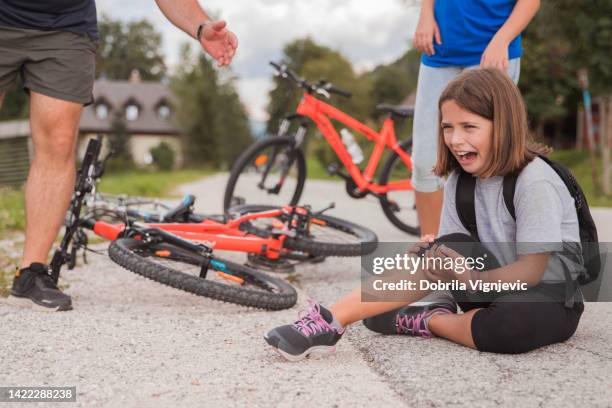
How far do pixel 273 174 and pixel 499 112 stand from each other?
3181 mm

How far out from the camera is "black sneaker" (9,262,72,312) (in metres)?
2.82

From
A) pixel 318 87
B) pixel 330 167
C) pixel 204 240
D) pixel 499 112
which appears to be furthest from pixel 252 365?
pixel 318 87

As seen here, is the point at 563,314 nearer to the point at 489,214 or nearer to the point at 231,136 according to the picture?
the point at 489,214

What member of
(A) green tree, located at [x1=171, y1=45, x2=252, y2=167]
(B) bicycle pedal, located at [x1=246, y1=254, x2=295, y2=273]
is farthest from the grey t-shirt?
(A) green tree, located at [x1=171, y1=45, x2=252, y2=167]

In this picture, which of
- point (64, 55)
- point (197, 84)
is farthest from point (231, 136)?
point (64, 55)

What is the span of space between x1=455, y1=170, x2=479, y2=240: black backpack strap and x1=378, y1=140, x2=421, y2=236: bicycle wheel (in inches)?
116

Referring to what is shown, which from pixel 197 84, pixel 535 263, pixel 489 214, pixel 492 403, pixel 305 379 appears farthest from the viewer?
pixel 197 84

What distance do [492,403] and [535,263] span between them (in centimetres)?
58

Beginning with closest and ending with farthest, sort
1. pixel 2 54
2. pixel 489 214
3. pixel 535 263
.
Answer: pixel 535 263 → pixel 489 214 → pixel 2 54

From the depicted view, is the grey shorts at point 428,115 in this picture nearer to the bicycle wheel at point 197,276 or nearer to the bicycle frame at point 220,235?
the bicycle frame at point 220,235

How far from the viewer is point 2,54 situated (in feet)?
9.40

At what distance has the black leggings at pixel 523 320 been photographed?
2199mm

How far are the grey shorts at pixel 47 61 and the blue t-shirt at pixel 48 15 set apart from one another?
3 cm

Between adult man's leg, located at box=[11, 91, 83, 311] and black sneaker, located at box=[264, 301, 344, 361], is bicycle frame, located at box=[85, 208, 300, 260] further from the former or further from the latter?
black sneaker, located at box=[264, 301, 344, 361]
